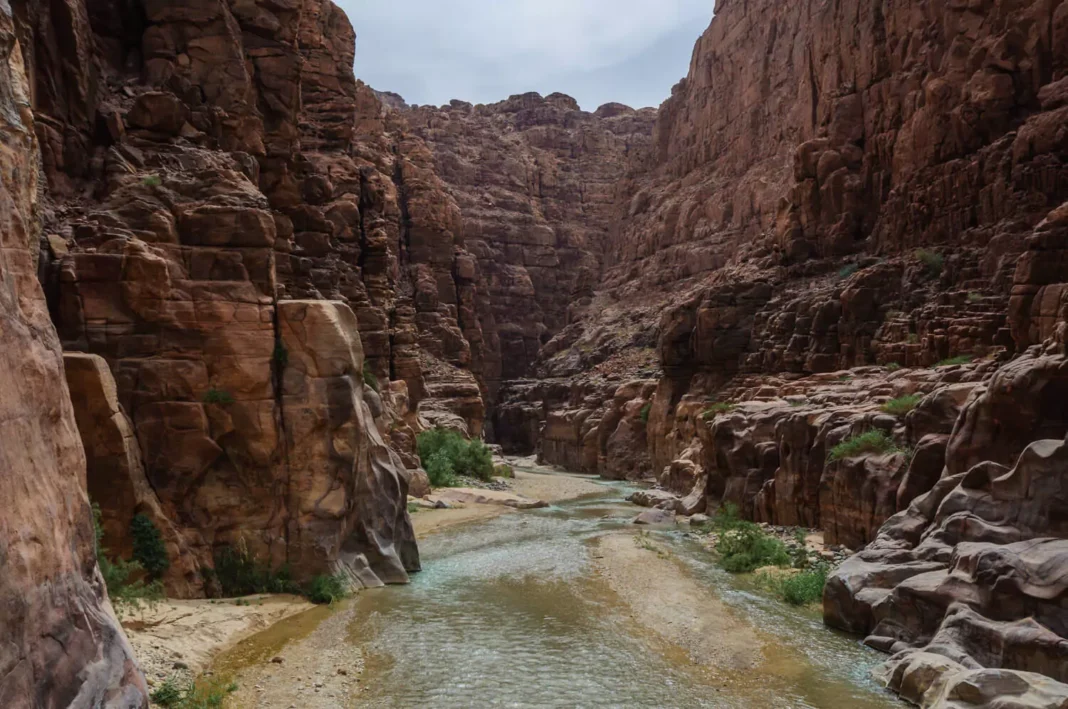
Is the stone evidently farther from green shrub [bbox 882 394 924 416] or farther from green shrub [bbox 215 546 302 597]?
green shrub [bbox 215 546 302 597]

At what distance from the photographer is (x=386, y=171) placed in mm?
54469

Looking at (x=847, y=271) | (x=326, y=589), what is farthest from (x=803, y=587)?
(x=847, y=271)

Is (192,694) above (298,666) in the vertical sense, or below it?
above

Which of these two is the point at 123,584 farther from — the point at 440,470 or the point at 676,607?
the point at 440,470

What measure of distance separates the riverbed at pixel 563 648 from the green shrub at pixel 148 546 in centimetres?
249

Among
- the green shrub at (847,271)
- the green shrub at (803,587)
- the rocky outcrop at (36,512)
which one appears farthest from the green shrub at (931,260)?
the rocky outcrop at (36,512)

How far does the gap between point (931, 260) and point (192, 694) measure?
32039mm

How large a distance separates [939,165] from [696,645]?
2909cm

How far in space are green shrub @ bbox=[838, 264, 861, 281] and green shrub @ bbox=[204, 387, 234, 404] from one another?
30.8 meters

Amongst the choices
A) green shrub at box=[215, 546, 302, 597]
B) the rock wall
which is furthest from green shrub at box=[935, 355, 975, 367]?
the rock wall

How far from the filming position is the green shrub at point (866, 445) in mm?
17906

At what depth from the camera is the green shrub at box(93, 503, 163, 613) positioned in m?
11.7

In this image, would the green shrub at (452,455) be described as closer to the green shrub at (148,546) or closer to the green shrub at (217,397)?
the green shrub at (217,397)

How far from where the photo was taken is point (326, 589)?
15305 millimetres
